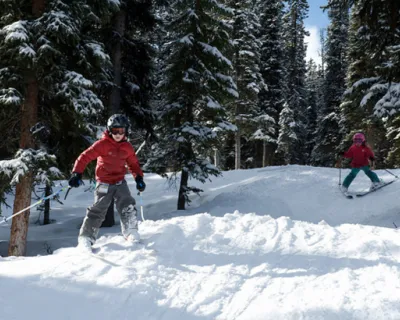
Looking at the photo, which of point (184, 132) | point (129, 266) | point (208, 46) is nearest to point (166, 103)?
point (184, 132)

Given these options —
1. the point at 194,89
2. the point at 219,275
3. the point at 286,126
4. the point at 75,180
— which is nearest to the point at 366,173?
the point at 194,89

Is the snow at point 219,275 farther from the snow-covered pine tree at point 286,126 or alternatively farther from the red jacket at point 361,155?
the snow-covered pine tree at point 286,126

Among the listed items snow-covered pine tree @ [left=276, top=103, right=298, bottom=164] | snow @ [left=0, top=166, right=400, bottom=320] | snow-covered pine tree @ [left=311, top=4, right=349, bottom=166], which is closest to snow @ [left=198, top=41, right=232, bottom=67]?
snow @ [left=0, top=166, right=400, bottom=320]

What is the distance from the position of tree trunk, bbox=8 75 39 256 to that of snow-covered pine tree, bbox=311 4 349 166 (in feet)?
101

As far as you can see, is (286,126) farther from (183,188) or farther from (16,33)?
(16,33)

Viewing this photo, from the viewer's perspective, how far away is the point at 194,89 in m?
13.5

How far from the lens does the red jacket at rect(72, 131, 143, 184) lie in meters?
5.57

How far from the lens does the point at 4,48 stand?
7.66 metres

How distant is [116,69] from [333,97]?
91.4 ft

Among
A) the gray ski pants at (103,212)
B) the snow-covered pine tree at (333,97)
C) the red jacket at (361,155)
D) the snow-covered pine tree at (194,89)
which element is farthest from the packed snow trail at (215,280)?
the snow-covered pine tree at (333,97)

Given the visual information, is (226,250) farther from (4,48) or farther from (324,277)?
(4,48)

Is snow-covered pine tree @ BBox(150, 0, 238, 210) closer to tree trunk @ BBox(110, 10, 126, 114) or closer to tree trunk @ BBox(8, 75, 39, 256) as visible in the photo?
tree trunk @ BBox(110, 10, 126, 114)

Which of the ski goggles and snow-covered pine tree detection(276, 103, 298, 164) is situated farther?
snow-covered pine tree detection(276, 103, 298, 164)

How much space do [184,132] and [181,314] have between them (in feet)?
32.3
